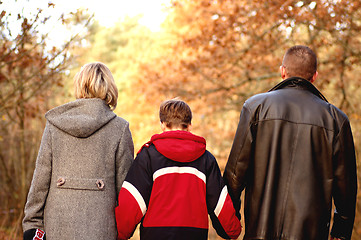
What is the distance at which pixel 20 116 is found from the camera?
23.7ft

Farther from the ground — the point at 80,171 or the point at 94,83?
the point at 94,83

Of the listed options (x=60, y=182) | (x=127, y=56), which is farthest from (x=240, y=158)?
(x=127, y=56)

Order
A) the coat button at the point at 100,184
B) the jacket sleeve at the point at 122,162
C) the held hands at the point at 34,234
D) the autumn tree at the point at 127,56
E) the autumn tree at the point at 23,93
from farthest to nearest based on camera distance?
the autumn tree at the point at 127,56 < the autumn tree at the point at 23,93 < the jacket sleeve at the point at 122,162 < the coat button at the point at 100,184 < the held hands at the point at 34,234

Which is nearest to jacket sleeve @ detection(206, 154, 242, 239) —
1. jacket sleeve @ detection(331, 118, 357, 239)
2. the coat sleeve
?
jacket sleeve @ detection(331, 118, 357, 239)

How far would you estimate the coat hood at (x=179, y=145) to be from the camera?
2.74 meters

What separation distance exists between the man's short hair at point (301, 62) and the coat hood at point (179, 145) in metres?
0.78

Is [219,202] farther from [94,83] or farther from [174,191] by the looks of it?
[94,83]

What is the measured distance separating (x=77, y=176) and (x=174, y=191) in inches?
24.3

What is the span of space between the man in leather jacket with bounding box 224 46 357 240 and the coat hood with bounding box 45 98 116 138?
89cm

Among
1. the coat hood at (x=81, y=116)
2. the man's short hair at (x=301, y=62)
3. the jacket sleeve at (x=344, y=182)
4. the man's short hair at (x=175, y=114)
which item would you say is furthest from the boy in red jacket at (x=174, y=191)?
the man's short hair at (x=301, y=62)

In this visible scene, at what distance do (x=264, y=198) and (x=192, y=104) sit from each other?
8.49 metres

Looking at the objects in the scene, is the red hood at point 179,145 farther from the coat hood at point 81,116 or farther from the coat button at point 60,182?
the coat button at point 60,182

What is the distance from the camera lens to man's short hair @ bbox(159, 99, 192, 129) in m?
2.85

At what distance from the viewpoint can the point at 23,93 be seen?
21.8ft
